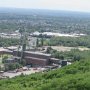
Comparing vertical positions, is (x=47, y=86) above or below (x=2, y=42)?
above

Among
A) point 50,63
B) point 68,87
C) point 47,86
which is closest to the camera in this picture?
point 68,87

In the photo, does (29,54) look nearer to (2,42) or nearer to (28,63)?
(28,63)

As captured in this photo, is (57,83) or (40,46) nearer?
(57,83)

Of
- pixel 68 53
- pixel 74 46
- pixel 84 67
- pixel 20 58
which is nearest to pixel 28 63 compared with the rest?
pixel 20 58

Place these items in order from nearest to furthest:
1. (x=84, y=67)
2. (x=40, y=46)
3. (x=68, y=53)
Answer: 1. (x=84, y=67)
2. (x=68, y=53)
3. (x=40, y=46)

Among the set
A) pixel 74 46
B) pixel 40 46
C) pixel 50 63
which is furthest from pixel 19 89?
pixel 74 46

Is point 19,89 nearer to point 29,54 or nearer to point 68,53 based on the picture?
point 29,54

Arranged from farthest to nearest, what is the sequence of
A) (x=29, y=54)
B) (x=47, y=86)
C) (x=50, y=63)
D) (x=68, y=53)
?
1. (x=68, y=53)
2. (x=29, y=54)
3. (x=50, y=63)
4. (x=47, y=86)

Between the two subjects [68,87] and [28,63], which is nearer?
[68,87]

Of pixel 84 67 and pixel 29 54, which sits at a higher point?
pixel 84 67
